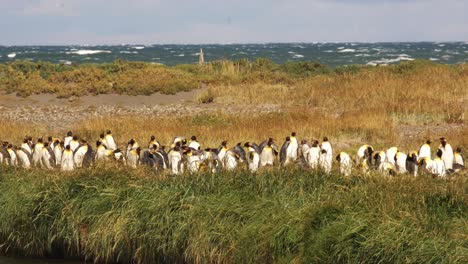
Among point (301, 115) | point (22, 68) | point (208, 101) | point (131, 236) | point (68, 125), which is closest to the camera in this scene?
point (131, 236)

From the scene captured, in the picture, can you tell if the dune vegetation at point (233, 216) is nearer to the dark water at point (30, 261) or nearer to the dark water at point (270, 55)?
the dark water at point (30, 261)

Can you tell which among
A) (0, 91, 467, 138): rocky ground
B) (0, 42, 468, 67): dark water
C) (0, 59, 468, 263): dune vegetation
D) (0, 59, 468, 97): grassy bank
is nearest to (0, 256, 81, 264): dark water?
(0, 59, 468, 263): dune vegetation

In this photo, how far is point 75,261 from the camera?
11594 mm

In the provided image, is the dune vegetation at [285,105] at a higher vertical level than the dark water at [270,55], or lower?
higher

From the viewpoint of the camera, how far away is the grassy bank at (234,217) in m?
8.98

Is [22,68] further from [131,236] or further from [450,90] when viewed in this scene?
[131,236]

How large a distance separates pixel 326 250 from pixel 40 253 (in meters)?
4.87

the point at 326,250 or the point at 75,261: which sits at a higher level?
the point at 326,250

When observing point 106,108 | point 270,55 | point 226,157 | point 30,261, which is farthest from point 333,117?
point 270,55

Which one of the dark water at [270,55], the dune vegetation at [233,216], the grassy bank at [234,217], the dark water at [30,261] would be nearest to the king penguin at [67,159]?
the dune vegetation at [233,216]

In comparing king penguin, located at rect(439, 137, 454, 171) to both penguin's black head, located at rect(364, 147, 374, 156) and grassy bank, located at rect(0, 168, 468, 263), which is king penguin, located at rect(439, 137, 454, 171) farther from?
grassy bank, located at rect(0, 168, 468, 263)

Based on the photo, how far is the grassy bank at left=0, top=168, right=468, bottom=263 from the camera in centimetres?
898

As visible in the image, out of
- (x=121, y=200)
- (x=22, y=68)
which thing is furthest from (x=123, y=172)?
(x=22, y=68)

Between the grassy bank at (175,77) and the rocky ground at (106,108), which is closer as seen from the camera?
the rocky ground at (106,108)
